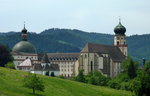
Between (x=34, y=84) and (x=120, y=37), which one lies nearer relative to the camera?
(x=34, y=84)

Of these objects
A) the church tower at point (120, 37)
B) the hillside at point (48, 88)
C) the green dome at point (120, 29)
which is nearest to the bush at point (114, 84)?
the hillside at point (48, 88)

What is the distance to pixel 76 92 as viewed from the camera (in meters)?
90.5

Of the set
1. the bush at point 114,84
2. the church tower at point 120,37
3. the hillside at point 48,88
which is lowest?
the bush at point 114,84

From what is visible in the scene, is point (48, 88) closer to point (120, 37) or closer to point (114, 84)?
point (114, 84)

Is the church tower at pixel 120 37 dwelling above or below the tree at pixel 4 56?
above

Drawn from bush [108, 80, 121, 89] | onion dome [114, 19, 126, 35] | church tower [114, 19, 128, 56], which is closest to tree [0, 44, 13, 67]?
bush [108, 80, 121, 89]

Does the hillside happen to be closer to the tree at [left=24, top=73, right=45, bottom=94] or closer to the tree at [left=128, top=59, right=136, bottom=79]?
the tree at [left=24, top=73, right=45, bottom=94]

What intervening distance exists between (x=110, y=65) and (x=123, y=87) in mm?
43804

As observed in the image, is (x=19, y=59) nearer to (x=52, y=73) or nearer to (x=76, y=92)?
(x=52, y=73)

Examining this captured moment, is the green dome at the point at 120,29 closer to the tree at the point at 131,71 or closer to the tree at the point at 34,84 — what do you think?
the tree at the point at 131,71

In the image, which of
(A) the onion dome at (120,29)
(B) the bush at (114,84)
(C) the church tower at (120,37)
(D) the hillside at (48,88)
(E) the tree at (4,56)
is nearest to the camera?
(D) the hillside at (48,88)

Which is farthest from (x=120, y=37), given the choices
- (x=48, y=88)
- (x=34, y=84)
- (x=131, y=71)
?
(x=34, y=84)

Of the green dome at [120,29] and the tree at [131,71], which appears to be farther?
the green dome at [120,29]

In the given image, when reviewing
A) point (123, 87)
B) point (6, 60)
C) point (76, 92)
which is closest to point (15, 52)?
point (6, 60)
